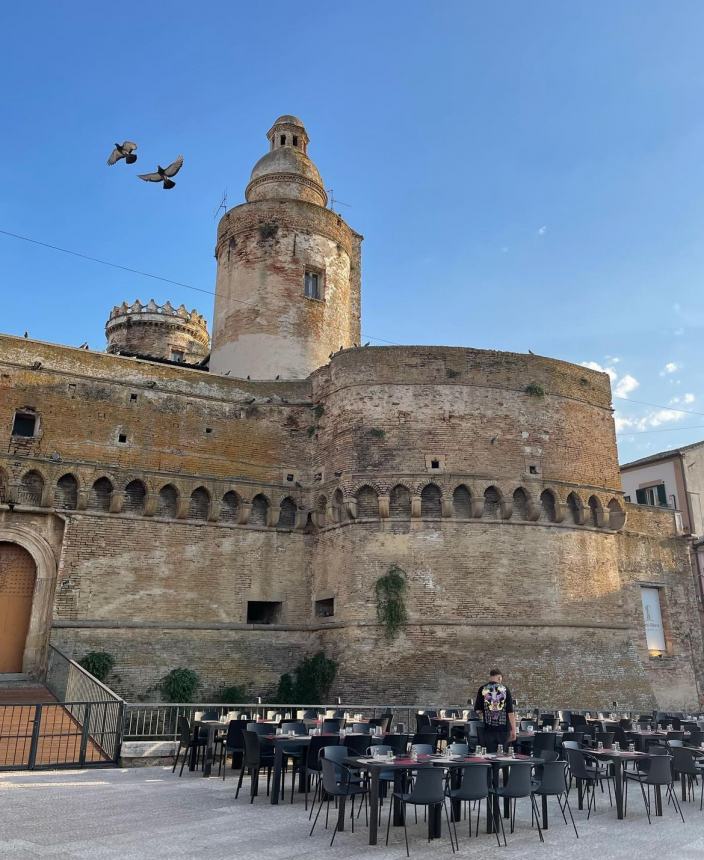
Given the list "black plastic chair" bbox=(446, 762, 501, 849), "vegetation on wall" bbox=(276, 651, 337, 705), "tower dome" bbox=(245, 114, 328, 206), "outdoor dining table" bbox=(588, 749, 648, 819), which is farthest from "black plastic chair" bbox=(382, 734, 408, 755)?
"tower dome" bbox=(245, 114, 328, 206)

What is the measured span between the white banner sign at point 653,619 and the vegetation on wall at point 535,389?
791cm

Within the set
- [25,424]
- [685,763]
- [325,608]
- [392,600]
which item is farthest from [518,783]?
[25,424]

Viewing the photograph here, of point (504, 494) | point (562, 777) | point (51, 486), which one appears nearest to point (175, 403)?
point (51, 486)

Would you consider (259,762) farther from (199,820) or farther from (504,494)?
(504,494)

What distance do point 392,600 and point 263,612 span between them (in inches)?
166

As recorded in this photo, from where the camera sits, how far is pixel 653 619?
77.9ft

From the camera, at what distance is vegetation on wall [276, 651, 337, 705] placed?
18.9 metres

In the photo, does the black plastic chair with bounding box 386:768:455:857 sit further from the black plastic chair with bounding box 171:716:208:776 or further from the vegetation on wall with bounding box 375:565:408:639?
the vegetation on wall with bounding box 375:565:408:639

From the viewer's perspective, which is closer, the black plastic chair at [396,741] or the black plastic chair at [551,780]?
the black plastic chair at [551,780]

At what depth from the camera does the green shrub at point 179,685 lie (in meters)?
17.8

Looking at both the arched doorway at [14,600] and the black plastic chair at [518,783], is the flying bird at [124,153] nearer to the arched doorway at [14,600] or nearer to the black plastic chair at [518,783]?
the arched doorway at [14,600]

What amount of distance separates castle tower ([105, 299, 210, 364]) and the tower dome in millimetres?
9558

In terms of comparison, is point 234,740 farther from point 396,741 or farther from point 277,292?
point 277,292

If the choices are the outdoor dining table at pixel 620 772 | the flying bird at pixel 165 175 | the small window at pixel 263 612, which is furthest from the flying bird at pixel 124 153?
the outdoor dining table at pixel 620 772
